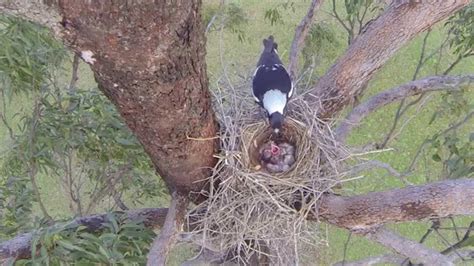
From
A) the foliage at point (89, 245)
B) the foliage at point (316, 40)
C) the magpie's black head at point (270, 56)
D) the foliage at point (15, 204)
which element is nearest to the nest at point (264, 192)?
the foliage at point (89, 245)

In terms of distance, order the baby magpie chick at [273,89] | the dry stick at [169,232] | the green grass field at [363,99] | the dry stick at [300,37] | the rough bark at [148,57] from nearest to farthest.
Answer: the rough bark at [148,57] < the dry stick at [169,232] < the baby magpie chick at [273,89] < the dry stick at [300,37] < the green grass field at [363,99]

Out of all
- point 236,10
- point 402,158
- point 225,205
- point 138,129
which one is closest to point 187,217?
point 225,205

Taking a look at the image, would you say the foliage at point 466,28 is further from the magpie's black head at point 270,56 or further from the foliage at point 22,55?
the foliage at point 22,55

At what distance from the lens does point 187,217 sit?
123 cm

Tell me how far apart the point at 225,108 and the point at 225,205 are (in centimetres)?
32

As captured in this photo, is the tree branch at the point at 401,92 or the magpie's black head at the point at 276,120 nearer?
the magpie's black head at the point at 276,120

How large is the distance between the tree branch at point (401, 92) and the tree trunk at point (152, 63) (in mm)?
559

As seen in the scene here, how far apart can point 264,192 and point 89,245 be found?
1.31 ft

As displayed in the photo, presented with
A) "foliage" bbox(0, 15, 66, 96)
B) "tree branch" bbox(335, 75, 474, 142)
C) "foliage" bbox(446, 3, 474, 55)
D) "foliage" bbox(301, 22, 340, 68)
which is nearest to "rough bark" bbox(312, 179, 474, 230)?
"tree branch" bbox(335, 75, 474, 142)

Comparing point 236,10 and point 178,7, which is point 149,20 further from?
point 236,10

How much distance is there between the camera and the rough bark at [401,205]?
107cm

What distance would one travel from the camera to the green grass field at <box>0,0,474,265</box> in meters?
2.88

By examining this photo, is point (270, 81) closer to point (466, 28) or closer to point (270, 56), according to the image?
point (270, 56)

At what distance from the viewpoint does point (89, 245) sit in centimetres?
110
